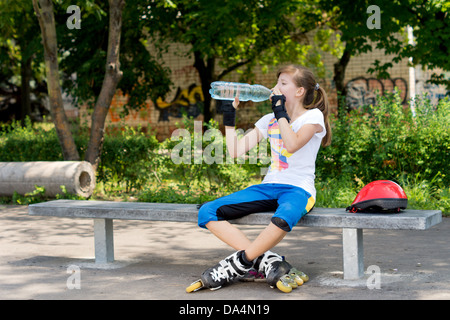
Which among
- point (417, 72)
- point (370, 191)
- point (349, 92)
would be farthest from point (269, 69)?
point (370, 191)

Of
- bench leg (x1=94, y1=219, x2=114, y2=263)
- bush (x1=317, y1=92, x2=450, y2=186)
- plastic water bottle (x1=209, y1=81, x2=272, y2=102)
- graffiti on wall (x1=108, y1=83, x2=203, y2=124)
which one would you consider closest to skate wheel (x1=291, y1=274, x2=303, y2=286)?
plastic water bottle (x1=209, y1=81, x2=272, y2=102)

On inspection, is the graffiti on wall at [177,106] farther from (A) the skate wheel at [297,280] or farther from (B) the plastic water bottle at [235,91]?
(A) the skate wheel at [297,280]

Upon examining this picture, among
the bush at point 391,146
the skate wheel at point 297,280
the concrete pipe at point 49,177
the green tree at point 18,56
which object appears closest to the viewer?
the skate wheel at point 297,280

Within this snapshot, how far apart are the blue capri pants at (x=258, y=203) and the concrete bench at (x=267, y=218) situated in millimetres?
81

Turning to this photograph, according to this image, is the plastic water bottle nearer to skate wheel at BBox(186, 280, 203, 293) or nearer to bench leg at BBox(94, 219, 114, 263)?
skate wheel at BBox(186, 280, 203, 293)

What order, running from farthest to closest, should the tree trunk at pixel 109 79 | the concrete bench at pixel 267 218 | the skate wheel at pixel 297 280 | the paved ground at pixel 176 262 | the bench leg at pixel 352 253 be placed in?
the tree trunk at pixel 109 79 → the bench leg at pixel 352 253 → the skate wheel at pixel 297 280 → the paved ground at pixel 176 262 → the concrete bench at pixel 267 218

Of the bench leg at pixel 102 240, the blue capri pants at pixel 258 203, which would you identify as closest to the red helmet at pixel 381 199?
the blue capri pants at pixel 258 203

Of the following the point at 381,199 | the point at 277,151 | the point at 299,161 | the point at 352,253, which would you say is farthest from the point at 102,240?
the point at 381,199

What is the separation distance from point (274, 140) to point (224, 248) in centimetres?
178

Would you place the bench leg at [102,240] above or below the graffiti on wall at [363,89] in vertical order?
below

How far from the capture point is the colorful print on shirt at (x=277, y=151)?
4648 millimetres

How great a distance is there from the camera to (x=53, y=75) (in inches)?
393

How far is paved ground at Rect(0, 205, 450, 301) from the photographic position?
4262 mm

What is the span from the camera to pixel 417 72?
67.5 feet
